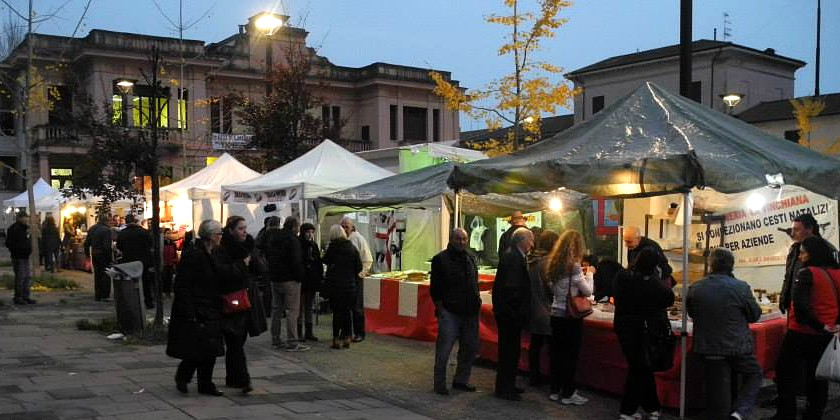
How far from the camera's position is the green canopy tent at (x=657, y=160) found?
6434mm

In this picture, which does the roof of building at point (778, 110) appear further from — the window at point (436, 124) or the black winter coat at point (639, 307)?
the black winter coat at point (639, 307)

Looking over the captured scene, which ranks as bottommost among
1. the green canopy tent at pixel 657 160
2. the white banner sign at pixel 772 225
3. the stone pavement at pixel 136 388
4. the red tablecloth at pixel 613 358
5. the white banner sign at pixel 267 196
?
the stone pavement at pixel 136 388

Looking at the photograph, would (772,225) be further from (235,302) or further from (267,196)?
(267,196)

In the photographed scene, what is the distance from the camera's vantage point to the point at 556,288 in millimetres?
7074

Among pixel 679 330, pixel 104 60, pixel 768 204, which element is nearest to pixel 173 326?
pixel 679 330

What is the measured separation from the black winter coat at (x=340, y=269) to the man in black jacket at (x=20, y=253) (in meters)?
6.69

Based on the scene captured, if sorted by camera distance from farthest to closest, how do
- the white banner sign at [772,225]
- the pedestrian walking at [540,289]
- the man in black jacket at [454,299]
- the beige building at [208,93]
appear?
the beige building at [208,93]
the white banner sign at [772,225]
the man in black jacket at [454,299]
the pedestrian walking at [540,289]

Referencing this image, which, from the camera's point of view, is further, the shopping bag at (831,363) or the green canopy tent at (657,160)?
the green canopy tent at (657,160)

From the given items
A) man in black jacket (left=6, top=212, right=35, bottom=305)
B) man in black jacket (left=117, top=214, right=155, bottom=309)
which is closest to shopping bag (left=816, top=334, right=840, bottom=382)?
man in black jacket (left=117, top=214, right=155, bottom=309)

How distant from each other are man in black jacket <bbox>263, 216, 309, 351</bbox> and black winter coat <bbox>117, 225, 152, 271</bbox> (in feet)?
15.6

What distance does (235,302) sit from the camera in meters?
6.66

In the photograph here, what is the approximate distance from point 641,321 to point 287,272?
186 inches

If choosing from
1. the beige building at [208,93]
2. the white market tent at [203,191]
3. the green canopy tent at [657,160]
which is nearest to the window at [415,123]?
the beige building at [208,93]

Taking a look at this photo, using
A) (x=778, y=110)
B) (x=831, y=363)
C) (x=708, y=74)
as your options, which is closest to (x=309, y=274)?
(x=831, y=363)
